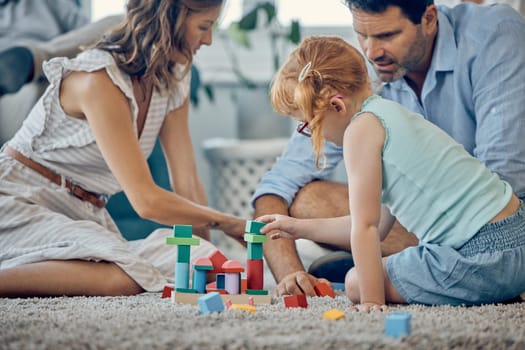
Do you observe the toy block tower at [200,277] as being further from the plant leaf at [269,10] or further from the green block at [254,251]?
the plant leaf at [269,10]

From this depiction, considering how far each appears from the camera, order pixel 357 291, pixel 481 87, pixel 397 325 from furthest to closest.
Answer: pixel 481 87 → pixel 357 291 → pixel 397 325

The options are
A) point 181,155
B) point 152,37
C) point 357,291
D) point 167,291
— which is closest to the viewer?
point 357,291

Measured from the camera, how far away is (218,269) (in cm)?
133

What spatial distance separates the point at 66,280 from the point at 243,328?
60 cm

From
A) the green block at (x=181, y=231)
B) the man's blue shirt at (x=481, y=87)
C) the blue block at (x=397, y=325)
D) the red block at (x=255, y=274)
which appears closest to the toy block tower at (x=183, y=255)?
the green block at (x=181, y=231)

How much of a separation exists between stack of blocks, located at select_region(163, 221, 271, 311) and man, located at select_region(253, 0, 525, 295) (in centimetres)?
12

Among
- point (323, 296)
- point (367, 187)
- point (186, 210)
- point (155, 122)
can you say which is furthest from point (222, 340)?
point (155, 122)

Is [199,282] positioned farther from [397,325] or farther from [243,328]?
[397,325]

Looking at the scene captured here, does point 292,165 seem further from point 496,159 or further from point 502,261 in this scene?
point 502,261

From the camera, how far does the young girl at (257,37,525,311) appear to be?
122 centimetres

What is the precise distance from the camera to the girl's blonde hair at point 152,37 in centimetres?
161

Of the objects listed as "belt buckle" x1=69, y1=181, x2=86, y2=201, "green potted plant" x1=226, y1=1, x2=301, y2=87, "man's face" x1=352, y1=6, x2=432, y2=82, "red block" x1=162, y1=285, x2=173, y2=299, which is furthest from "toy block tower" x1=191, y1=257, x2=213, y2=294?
"green potted plant" x1=226, y1=1, x2=301, y2=87

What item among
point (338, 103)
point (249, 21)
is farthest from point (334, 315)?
point (249, 21)

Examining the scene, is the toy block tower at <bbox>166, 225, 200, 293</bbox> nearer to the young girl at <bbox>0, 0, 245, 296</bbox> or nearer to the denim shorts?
the young girl at <bbox>0, 0, 245, 296</bbox>
